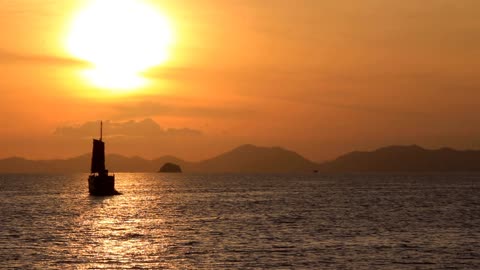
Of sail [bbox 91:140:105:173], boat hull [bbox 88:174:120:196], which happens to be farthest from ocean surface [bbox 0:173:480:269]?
boat hull [bbox 88:174:120:196]

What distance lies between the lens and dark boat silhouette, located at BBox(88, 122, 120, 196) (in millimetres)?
141250

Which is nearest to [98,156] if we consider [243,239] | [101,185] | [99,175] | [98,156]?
[98,156]

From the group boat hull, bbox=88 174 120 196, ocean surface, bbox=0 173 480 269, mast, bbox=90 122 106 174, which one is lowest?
ocean surface, bbox=0 173 480 269

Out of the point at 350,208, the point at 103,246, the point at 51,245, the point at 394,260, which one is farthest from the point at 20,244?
the point at 350,208

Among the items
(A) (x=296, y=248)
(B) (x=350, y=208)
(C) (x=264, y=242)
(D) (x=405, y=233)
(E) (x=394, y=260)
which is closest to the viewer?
(E) (x=394, y=260)

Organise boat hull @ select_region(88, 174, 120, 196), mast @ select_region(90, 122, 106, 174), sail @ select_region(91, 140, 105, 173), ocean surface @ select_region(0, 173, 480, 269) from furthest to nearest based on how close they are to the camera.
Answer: boat hull @ select_region(88, 174, 120, 196), mast @ select_region(90, 122, 106, 174), sail @ select_region(91, 140, 105, 173), ocean surface @ select_region(0, 173, 480, 269)

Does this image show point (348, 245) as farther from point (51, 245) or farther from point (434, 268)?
point (51, 245)

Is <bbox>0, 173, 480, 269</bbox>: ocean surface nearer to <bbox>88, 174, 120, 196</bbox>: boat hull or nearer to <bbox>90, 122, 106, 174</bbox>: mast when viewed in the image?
<bbox>90, 122, 106, 174</bbox>: mast

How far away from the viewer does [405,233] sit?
7206 cm

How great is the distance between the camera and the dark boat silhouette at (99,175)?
14125cm

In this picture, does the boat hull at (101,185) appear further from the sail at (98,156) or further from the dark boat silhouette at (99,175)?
the sail at (98,156)

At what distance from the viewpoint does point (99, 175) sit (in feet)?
484

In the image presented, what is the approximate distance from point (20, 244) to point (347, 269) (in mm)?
30363

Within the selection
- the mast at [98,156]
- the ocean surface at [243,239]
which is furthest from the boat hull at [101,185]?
the ocean surface at [243,239]
